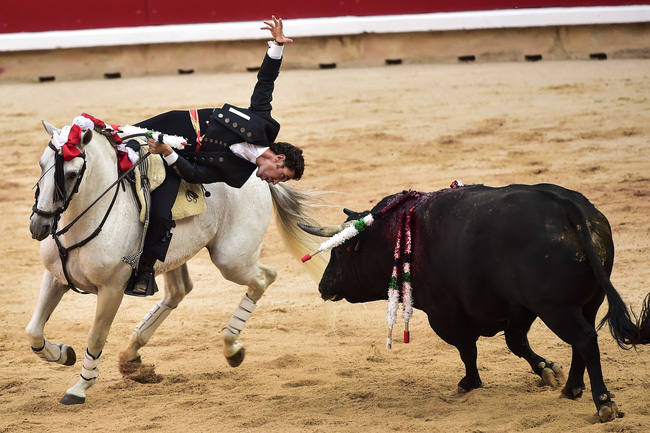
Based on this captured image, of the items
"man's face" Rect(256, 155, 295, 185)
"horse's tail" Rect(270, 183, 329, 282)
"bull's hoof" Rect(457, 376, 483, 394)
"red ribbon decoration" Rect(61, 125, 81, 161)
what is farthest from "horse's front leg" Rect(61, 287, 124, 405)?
"bull's hoof" Rect(457, 376, 483, 394)

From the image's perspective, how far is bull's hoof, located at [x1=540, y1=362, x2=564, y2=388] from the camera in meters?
4.55

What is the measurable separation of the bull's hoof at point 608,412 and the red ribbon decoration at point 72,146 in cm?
257

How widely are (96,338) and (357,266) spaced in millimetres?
1387

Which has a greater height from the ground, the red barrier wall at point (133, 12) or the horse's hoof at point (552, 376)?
the red barrier wall at point (133, 12)

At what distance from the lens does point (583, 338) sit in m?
3.85

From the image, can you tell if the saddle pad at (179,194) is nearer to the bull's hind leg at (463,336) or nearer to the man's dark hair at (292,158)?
the man's dark hair at (292,158)

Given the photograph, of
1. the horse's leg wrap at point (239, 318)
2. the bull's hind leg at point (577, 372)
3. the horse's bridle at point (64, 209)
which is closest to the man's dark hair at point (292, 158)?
the horse's bridle at point (64, 209)

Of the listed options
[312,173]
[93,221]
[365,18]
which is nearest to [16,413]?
[93,221]

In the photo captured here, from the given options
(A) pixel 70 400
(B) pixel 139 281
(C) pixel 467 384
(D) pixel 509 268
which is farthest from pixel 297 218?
(D) pixel 509 268

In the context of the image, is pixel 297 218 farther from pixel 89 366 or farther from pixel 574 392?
pixel 574 392

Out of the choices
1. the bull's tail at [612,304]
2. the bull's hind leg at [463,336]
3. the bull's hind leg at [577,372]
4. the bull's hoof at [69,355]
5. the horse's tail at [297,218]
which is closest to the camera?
the bull's tail at [612,304]

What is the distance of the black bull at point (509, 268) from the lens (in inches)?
152

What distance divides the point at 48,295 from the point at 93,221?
547 mm

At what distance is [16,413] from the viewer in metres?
4.65
